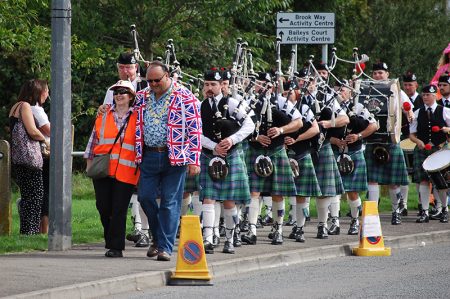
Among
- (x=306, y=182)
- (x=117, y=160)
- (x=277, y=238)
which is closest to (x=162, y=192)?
(x=117, y=160)

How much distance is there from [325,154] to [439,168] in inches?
101

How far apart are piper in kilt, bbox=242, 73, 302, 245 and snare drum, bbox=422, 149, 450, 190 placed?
12.1 feet

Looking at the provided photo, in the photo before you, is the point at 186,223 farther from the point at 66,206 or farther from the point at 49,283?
the point at 66,206

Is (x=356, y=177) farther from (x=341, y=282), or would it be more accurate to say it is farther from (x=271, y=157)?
(x=341, y=282)

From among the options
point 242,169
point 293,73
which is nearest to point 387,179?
point 293,73

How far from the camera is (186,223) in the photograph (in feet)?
38.8

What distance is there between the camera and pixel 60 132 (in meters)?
13.6

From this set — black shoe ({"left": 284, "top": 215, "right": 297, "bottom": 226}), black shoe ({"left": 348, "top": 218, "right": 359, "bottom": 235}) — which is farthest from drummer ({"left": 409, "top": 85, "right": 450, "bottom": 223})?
black shoe ({"left": 348, "top": 218, "right": 359, "bottom": 235})

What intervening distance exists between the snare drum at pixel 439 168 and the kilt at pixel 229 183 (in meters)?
4.76

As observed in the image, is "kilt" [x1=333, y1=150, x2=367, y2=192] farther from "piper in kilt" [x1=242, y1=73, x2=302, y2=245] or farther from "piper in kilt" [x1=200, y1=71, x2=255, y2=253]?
"piper in kilt" [x1=200, y1=71, x2=255, y2=253]

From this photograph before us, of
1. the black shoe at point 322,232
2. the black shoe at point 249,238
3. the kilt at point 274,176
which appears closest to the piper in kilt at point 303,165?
the black shoe at point 322,232

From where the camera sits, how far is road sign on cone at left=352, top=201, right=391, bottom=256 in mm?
14430

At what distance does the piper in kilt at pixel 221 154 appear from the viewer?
45.2 feet

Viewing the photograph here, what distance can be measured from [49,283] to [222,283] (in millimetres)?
1669
